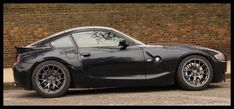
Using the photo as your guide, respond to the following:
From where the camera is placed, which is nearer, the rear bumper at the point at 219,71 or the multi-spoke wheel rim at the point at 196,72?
the multi-spoke wheel rim at the point at 196,72

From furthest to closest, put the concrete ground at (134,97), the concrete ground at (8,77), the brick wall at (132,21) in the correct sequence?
the brick wall at (132,21) → the concrete ground at (8,77) → the concrete ground at (134,97)

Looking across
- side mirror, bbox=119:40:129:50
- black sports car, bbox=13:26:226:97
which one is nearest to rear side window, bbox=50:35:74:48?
black sports car, bbox=13:26:226:97

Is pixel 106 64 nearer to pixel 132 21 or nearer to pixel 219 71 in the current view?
pixel 219 71

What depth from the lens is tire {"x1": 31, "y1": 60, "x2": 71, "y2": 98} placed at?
8.68 meters

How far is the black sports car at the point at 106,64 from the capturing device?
8.72m

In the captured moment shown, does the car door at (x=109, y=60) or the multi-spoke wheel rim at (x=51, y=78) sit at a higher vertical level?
the car door at (x=109, y=60)

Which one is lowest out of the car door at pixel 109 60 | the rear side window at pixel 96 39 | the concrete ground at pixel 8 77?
the concrete ground at pixel 8 77

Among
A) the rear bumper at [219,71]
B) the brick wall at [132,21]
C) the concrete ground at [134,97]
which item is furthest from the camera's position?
the brick wall at [132,21]

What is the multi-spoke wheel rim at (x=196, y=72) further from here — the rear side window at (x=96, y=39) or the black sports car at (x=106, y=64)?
the rear side window at (x=96, y=39)

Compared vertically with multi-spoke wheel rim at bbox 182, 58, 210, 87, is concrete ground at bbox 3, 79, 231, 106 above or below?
below

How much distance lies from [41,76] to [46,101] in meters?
0.56

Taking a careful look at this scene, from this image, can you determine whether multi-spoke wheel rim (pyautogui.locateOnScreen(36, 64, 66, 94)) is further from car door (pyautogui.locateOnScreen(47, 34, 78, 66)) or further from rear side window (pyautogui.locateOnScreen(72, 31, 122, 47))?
rear side window (pyautogui.locateOnScreen(72, 31, 122, 47))

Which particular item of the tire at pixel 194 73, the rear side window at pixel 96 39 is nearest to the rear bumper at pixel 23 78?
the rear side window at pixel 96 39

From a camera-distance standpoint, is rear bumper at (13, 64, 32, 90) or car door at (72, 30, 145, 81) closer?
rear bumper at (13, 64, 32, 90)
